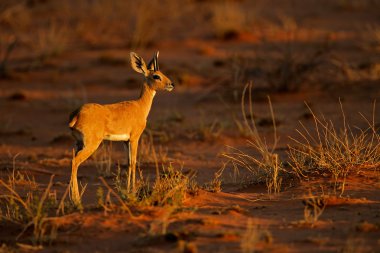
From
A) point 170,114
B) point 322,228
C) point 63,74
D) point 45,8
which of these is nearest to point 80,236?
point 322,228

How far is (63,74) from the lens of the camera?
1858 cm

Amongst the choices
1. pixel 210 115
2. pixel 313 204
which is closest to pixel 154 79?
pixel 313 204

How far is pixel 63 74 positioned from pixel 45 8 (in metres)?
7.76

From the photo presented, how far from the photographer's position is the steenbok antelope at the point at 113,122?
26.2ft

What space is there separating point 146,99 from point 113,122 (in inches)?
37.7

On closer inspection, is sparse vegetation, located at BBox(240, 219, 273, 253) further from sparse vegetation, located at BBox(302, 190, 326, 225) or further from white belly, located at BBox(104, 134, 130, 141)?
white belly, located at BBox(104, 134, 130, 141)

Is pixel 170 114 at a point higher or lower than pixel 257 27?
lower

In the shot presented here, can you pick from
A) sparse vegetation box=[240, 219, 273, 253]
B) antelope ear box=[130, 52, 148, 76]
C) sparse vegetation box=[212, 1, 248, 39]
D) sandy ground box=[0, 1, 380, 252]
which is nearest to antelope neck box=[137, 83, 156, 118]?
antelope ear box=[130, 52, 148, 76]

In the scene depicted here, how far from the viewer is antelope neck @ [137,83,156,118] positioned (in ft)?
30.0

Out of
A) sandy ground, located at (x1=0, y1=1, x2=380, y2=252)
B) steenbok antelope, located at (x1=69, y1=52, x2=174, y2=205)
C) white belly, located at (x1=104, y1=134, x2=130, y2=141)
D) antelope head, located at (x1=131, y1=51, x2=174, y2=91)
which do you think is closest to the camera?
sandy ground, located at (x1=0, y1=1, x2=380, y2=252)

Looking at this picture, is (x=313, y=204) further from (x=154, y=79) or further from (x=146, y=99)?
(x=154, y=79)

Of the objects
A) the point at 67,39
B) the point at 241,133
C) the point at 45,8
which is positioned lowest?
the point at 241,133

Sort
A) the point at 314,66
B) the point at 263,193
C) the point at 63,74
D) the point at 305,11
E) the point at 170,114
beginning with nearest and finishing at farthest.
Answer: the point at 263,193, the point at 170,114, the point at 314,66, the point at 63,74, the point at 305,11

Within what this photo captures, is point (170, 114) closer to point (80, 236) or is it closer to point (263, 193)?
point (263, 193)
